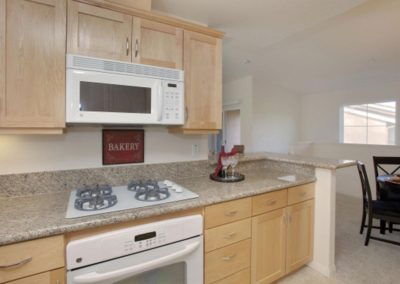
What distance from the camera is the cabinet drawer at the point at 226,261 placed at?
140 centimetres

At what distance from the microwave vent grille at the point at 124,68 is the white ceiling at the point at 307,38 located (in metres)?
0.70

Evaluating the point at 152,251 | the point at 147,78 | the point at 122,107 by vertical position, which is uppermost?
the point at 147,78

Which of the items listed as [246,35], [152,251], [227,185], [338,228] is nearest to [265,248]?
→ [227,185]

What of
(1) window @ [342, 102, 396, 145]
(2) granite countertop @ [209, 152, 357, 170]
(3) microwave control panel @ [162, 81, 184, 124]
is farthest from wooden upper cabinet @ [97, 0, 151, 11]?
(1) window @ [342, 102, 396, 145]

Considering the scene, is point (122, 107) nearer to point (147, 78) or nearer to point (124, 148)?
point (147, 78)

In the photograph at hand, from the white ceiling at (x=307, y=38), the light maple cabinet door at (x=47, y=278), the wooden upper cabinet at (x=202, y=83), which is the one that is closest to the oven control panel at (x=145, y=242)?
the light maple cabinet door at (x=47, y=278)

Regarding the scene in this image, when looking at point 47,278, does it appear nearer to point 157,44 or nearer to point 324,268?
point 157,44

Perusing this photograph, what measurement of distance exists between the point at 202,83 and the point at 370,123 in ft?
13.6

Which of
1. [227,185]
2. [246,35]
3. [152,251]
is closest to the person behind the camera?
[152,251]

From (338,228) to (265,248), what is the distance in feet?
6.05

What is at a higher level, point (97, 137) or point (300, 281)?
point (97, 137)

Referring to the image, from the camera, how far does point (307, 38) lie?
117 inches

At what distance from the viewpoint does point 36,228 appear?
3.11 feet

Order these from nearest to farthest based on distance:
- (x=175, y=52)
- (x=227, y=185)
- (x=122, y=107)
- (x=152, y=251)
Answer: (x=152, y=251), (x=122, y=107), (x=175, y=52), (x=227, y=185)
